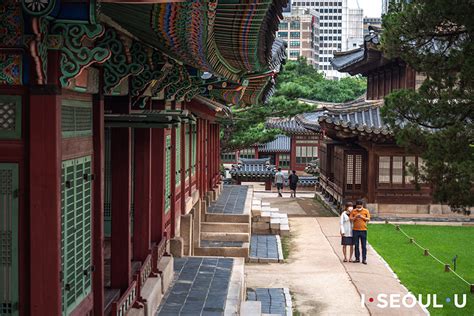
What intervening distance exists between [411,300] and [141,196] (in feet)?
19.6

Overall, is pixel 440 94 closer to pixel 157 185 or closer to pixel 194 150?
pixel 157 185

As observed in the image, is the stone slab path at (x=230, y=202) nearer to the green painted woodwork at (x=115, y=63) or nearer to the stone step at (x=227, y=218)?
the stone step at (x=227, y=218)

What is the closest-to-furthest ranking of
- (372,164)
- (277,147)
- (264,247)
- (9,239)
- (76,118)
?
1. (9,239)
2. (76,118)
3. (264,247)
4. (372,164)
5. (277,147)

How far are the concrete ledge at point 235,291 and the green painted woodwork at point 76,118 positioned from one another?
374cm

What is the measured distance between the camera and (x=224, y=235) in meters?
17.4

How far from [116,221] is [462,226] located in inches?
685

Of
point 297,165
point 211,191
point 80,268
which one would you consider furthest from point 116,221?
→ point 297,165

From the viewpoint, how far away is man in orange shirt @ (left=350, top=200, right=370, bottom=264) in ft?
51.7

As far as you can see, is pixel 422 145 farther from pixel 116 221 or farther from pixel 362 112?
pixel 362 112

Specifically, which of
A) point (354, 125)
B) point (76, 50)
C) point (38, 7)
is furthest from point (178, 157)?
point (354, 125)

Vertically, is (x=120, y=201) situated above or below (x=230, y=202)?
above

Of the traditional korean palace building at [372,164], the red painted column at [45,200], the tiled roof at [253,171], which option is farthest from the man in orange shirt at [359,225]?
the tiled roof at [253,171]

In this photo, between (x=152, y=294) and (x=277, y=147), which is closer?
(x=152, y=294)

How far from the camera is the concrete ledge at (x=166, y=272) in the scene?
32.5 ft
